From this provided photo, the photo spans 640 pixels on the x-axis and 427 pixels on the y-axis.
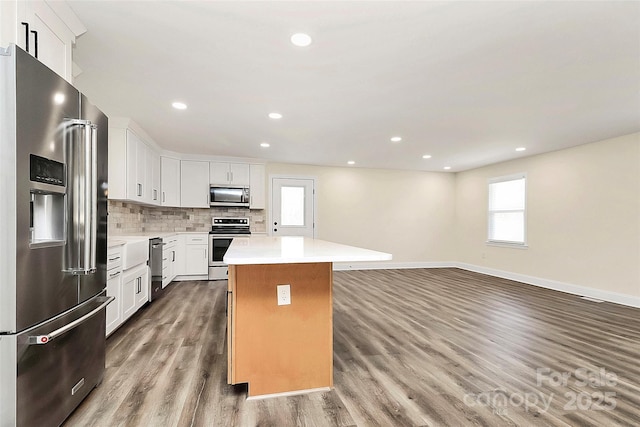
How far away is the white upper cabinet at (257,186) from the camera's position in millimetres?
6176

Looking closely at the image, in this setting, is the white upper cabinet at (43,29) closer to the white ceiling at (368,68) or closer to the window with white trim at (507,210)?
the white ceiling at (368,68)

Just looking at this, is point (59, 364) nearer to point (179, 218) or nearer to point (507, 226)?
point (179, 218)

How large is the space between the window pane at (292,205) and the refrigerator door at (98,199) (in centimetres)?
462

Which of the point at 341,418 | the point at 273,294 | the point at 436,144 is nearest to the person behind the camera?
the point at 341,418

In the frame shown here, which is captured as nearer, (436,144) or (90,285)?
(90,285)

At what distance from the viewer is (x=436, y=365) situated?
243 cm

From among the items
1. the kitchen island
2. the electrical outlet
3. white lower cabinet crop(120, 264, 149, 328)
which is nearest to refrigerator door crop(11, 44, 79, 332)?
the kitchen island

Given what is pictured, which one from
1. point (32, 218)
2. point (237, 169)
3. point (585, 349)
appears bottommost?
point (585, 349)

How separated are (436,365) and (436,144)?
346 cm

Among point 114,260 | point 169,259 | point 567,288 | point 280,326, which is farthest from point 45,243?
point 567,288

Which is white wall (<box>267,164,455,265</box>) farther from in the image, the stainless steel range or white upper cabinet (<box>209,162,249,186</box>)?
the stainless steel range

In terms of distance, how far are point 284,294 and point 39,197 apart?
1365 millimetres

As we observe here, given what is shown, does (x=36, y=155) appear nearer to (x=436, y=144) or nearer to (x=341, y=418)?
(x=341, y=418)

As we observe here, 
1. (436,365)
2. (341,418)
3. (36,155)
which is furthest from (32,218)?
(436,365)
